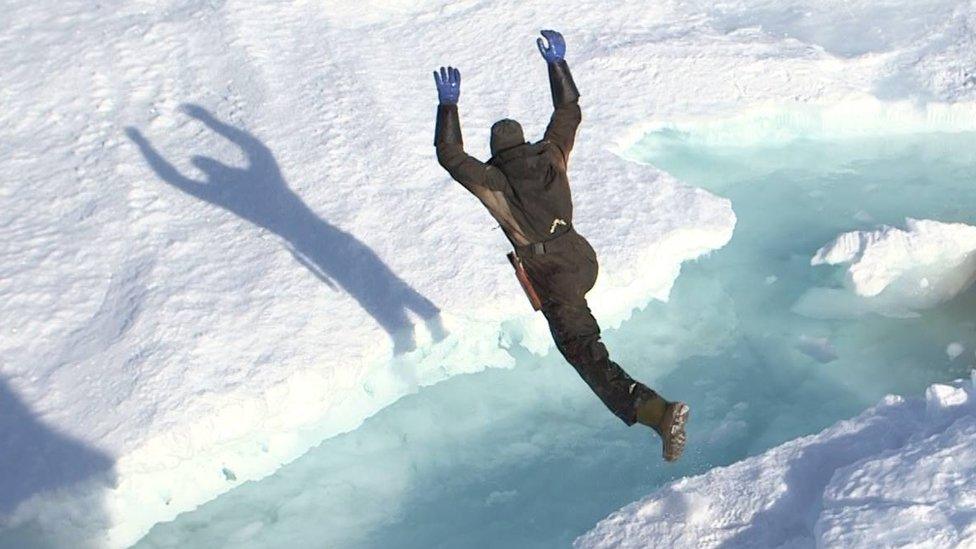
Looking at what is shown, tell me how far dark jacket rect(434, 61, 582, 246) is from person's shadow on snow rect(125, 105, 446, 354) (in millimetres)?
1362

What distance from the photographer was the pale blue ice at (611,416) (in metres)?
5.74

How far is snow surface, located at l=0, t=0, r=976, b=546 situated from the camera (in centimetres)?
584

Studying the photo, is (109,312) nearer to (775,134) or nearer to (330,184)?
(330,184)

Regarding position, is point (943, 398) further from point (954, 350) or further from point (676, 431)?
point (954, 350)

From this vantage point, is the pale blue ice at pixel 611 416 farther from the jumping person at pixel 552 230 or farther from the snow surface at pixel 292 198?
the jumping person at pixel 552 230

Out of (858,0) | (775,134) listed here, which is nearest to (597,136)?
(775,134)

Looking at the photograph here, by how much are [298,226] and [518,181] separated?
2.46 meters

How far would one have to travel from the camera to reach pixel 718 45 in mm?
8953

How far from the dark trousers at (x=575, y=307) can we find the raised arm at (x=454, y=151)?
1.31 feet

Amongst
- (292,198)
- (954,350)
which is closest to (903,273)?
(954,350)

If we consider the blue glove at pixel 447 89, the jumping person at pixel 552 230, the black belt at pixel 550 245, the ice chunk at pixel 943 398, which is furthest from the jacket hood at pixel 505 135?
the ice chunk at pixel 943 398

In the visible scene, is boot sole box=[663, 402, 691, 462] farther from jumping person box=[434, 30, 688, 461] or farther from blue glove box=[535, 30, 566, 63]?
blue glove box=[535, 30, 566, 63]

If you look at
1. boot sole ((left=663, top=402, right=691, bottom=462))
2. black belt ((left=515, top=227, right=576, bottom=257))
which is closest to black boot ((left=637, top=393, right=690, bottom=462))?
boot sole ((left=663, top=402, right=691, bottom=462))

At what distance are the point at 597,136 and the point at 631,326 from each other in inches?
63.4
